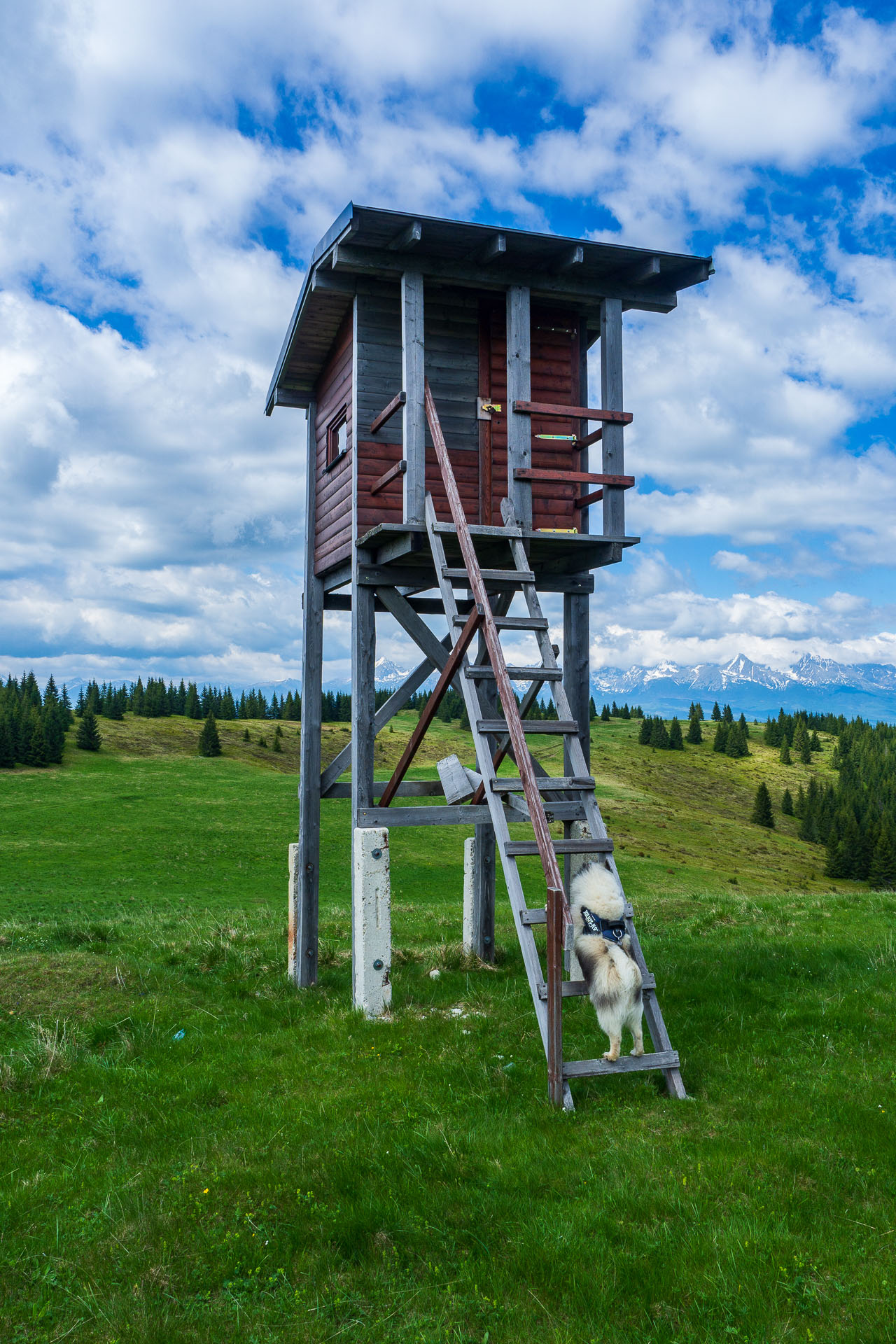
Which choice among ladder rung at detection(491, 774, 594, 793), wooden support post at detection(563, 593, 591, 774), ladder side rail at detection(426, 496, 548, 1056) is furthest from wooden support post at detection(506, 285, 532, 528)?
ladder rung at detection(491, 774, 594, 793)

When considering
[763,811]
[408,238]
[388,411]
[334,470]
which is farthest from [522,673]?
[763,811]

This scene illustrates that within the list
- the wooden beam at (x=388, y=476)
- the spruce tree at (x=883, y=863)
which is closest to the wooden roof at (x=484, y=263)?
the wooden beam at (x=388, y=476)

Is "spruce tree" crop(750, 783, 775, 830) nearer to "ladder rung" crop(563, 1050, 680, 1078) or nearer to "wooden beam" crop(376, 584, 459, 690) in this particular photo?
"wooden beam" crop(376, 584, 459, 690)

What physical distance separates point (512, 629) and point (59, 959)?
8166 mm

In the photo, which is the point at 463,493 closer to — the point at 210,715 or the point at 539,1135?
the point at 539,1135

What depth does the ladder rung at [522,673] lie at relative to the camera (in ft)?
29.3

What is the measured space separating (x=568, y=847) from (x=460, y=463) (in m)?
6.14

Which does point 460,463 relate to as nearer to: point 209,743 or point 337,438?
point 337,438

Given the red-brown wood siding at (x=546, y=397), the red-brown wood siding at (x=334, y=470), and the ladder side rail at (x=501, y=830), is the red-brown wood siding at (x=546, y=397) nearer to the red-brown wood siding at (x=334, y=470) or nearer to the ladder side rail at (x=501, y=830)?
the red-brown wood siding at (x=334, y=470)

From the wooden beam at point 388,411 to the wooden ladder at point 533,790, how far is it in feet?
1.11

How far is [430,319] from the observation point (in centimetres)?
1223

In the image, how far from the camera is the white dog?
273 inches

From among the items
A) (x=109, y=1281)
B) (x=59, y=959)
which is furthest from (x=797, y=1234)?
(x=59, y=959)

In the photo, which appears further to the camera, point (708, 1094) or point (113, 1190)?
point (708, 1094)
